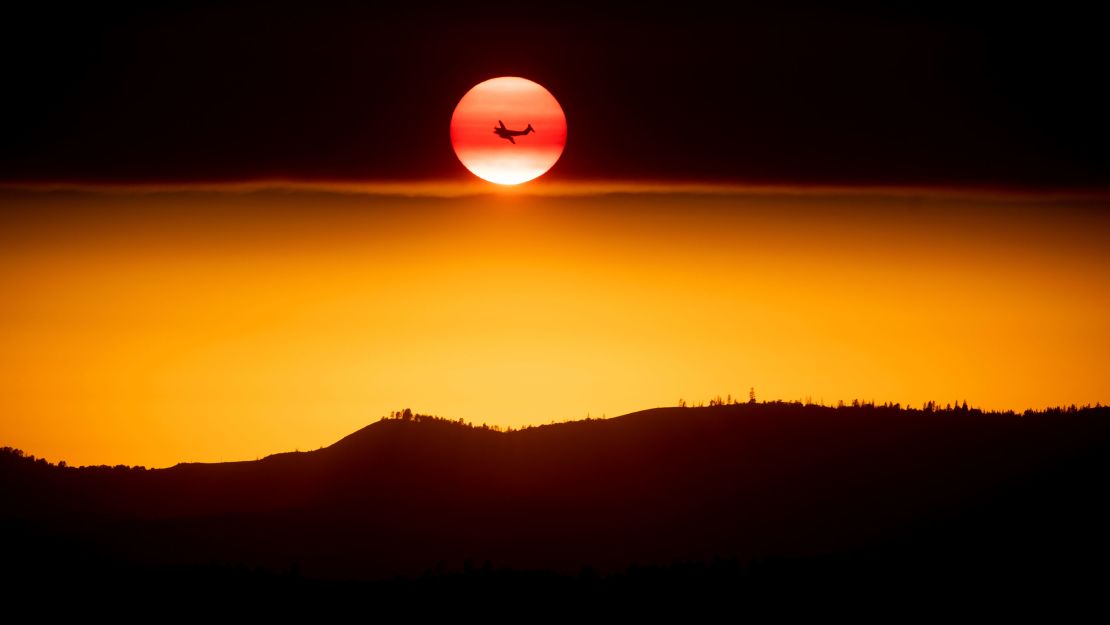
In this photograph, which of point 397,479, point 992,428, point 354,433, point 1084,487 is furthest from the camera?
point 354,433

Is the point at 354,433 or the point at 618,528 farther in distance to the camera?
the point at 354,433

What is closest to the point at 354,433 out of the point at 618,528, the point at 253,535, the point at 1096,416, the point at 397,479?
the point at 397,479

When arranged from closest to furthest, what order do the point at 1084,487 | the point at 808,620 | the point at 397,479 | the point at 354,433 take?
the point at 808,620 → the point at 1084,487 → the point at 397,479 → the point at 354,433

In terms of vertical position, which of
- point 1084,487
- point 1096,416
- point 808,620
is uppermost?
point 1096,416

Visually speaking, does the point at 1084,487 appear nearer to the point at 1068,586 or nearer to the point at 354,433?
the point at 1068,586

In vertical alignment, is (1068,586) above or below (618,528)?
below

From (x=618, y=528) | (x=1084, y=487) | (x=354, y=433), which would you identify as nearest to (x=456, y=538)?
(x=618, y=528)

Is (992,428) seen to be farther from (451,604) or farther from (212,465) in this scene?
(212,465)
